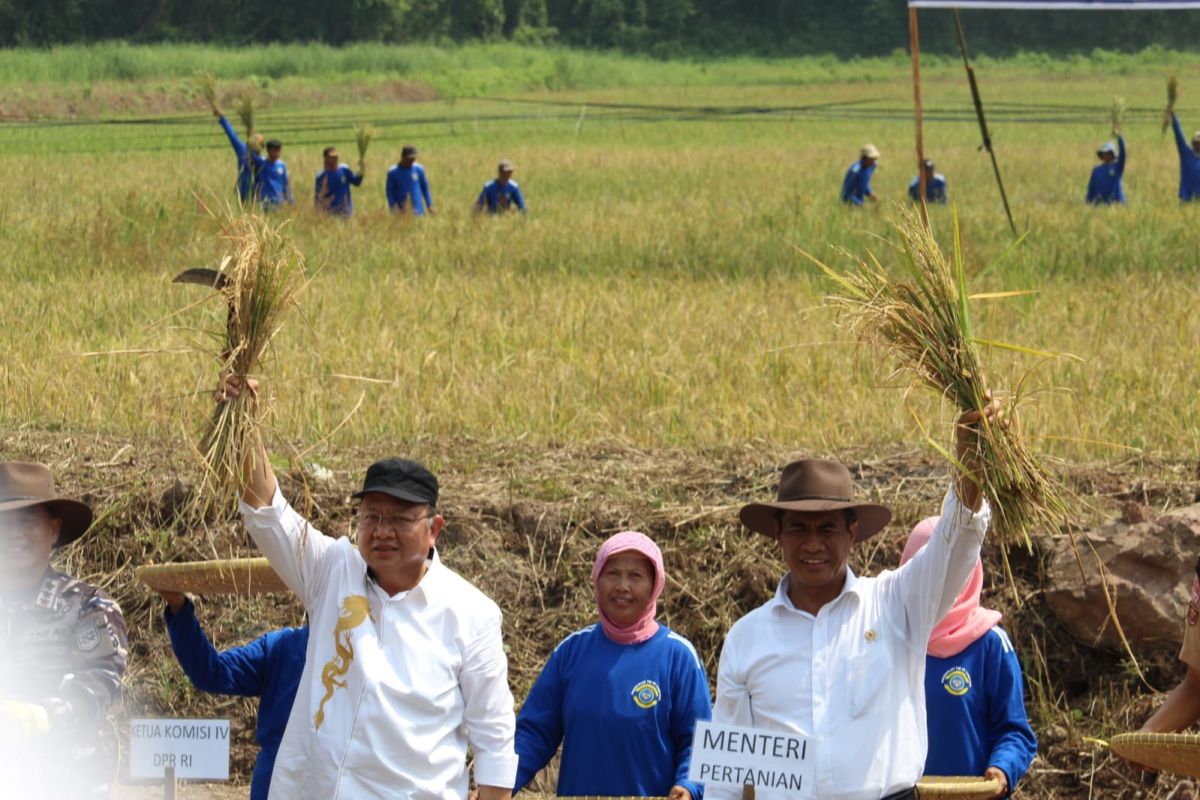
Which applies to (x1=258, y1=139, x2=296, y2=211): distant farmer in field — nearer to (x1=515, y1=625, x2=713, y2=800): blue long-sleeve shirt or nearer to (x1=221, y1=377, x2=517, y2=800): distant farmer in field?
(x1=515, y1=625, x2=713, y2=800): blue long-sleeve shirt

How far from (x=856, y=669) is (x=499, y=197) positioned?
14.3 meters

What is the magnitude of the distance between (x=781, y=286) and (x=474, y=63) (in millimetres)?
47279

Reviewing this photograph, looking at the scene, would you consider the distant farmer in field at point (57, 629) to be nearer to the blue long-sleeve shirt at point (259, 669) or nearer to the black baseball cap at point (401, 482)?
the blue long-sleeve shirt at point (259, 669)

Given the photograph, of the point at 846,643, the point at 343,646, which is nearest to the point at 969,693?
the point at 846,643

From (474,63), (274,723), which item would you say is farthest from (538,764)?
(474,63)

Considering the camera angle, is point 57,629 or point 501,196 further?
point 501,196

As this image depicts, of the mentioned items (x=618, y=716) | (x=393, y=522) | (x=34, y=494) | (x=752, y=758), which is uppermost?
(x=393, y=522)

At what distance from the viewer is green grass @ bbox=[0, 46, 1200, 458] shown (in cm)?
812

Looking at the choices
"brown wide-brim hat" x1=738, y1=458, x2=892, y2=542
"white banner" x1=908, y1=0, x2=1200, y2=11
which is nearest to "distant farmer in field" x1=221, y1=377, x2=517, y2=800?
"brown wide-brim hat" x1=738, y1=458, x2=892, y2=542

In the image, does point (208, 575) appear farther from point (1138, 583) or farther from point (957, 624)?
point (1138, 583)

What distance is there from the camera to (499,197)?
17891 millimetres

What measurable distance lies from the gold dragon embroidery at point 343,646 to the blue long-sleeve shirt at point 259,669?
0.38 metres

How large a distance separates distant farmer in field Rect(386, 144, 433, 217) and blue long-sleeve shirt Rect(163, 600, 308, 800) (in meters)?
13.0

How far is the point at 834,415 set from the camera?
26.3 ft
